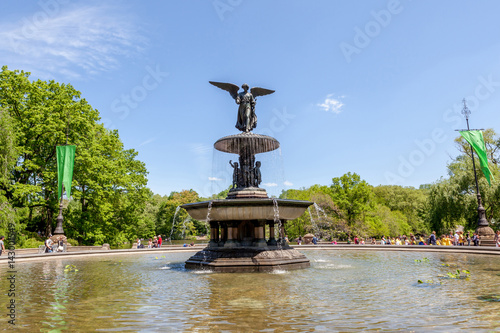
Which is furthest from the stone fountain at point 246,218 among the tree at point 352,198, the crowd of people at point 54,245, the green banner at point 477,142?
the tree at point 352,198

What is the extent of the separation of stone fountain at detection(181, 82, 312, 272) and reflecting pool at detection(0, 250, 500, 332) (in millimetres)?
1803

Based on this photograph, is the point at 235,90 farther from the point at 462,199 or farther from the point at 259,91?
the point at 462,199

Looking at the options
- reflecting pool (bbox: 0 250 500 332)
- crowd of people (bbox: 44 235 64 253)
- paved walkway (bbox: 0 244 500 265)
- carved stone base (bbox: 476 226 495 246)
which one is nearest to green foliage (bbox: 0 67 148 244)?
crowd of people (bbox: 44 235 64 253)

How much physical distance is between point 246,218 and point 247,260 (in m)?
1.42

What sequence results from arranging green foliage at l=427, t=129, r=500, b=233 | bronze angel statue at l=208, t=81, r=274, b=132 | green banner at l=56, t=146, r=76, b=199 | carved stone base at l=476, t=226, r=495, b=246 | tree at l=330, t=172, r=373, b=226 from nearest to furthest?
bronze angel statue at l=208, t=81, r=274, b=132 < carved stone base at l=476, t=226, r=495, b=246 < green banner at l=56, t=146, r=76, b=199 < green foliage at l=427, t=129, r=500, b=233 < tree at l=330, t=172, r=373, b=226

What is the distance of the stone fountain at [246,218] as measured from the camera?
11.5 metres

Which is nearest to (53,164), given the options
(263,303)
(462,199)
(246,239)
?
(246,239)

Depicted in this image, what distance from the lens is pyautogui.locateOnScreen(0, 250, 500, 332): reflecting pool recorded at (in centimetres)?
480

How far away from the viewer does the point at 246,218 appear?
12.0 metres

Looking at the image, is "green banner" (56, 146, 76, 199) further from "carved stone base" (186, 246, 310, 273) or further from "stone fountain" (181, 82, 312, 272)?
"carved stone base" (186, 246, 310, 273)

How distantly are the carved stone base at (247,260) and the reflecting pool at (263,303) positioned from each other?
141cm

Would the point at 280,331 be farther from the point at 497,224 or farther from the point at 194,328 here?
the point at 497,224

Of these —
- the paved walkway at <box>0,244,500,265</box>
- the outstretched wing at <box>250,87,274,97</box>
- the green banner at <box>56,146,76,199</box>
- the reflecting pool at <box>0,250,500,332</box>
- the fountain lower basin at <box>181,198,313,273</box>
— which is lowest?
the paved walkway at <box>0,244,500,265</box>

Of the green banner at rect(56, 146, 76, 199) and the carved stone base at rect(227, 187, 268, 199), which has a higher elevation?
the green banner at rect(56, 146, 76, 199)
